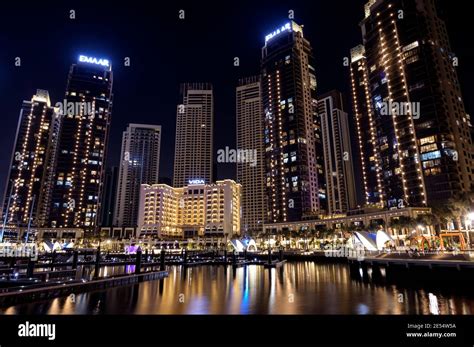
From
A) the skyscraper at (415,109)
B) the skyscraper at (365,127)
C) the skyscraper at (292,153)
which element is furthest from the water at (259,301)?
the skyscraper at (365,127)

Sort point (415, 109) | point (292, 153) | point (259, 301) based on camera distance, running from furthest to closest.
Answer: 1. point (292, 153)
2. point (415, 109)
3. point (259, 301)

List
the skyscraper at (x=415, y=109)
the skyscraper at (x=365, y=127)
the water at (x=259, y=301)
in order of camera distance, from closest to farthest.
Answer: the water at (x=259, y=301)
the skyscraper at (x=415, y=109)
the skyscraper at (x=365, y=127)

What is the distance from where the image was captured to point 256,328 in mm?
16797

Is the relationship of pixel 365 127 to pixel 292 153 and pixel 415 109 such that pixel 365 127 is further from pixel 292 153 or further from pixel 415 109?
pixel 415 109

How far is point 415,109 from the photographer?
12719 cm

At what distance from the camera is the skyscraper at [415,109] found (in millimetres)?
117375

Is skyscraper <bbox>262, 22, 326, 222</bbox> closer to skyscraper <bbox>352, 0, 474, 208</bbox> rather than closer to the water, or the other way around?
skyscraper <bbox>352, 0, 474, 208</bbox>

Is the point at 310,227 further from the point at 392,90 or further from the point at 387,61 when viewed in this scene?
the point at 387,61

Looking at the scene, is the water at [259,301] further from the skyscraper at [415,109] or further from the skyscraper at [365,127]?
the skyscraper at [365,127]

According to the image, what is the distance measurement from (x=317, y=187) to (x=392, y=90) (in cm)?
7281

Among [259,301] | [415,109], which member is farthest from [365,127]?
[259,301]

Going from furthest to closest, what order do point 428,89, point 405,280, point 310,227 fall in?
point 310,227 → point 428,89 → point 405,280

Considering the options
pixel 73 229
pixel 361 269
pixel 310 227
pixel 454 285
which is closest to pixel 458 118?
pixel 310 227

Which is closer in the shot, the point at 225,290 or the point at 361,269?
the point at 225,290
